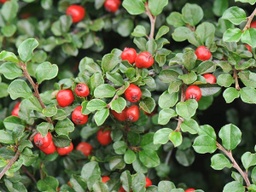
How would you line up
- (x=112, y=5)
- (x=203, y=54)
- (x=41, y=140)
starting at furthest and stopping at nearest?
(x=112, y=5) → (x=203, y=54) → (x=41, y=140)

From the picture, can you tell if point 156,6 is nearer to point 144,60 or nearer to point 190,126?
point 144,60

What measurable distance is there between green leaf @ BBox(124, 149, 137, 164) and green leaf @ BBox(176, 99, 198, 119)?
1.00 feet

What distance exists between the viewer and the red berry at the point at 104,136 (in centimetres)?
201

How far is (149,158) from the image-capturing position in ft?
6.10

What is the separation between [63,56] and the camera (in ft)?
7.61

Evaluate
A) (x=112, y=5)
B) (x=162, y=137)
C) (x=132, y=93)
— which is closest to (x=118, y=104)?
(x=132, y=93)

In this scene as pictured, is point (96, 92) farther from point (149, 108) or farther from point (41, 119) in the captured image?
point (41, 119)

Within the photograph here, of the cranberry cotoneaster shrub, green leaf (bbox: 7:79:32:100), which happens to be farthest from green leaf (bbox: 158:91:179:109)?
green leaf (bbox: 7:79:32:100)

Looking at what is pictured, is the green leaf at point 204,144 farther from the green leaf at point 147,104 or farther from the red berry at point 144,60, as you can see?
the red berry at point 144,60

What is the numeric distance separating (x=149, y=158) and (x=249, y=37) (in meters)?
0.54

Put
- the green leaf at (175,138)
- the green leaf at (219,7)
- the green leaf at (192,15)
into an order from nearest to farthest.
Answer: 1. the green leaf at (175,138)
2. the green leaf at (192,15)
3. the green leaf at (219,7)

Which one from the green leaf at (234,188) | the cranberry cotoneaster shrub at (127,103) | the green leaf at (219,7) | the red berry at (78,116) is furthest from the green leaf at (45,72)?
the green leaf at (219,7)

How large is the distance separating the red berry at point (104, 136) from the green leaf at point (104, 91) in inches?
13.2

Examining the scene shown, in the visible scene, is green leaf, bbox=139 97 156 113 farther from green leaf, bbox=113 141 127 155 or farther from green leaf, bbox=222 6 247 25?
green leaf, bbox=222 6 247 25
